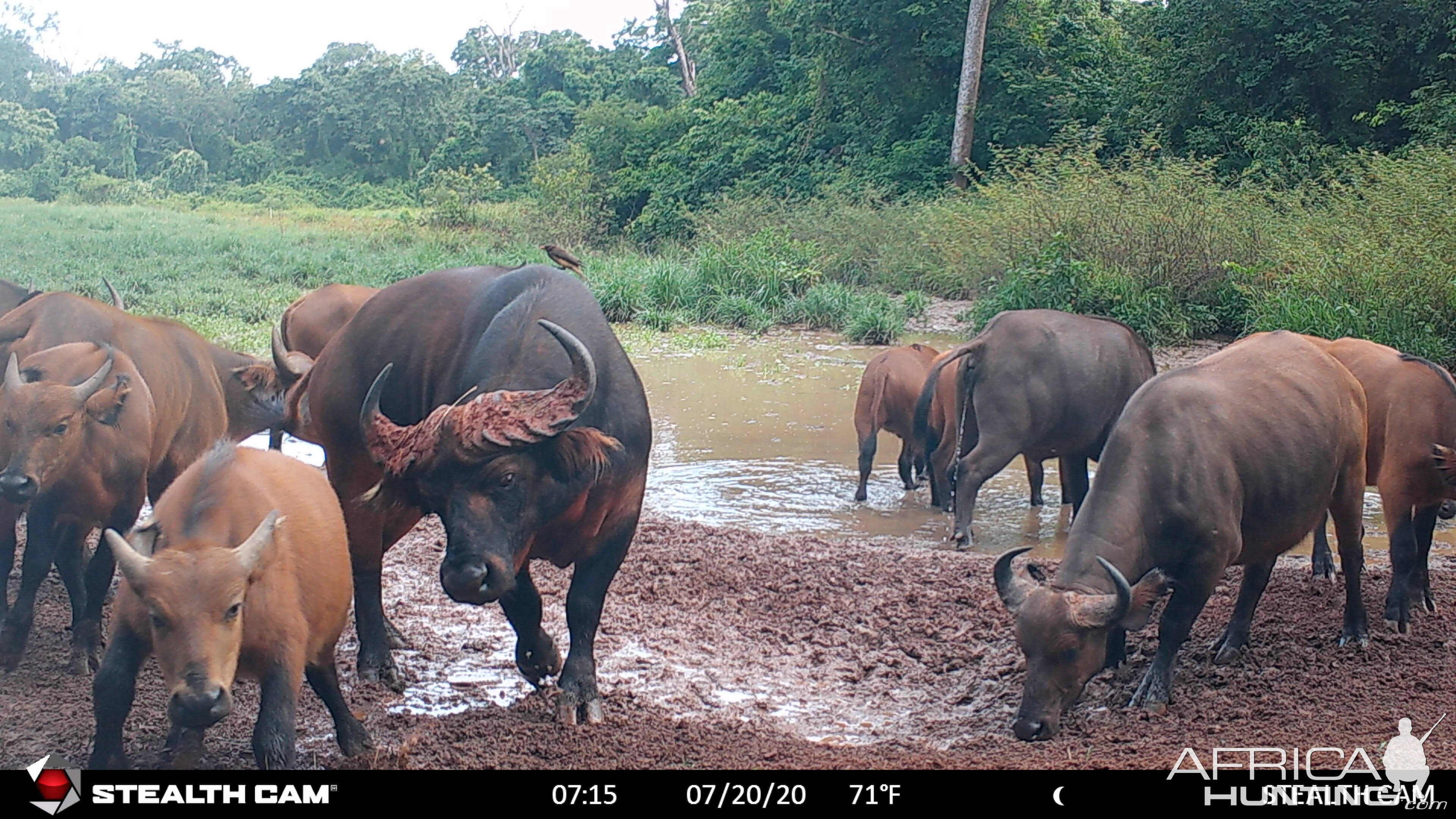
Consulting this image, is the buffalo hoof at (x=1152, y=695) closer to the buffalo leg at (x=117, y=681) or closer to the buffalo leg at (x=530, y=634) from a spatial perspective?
the buffalo leg at (x=530, y=634)

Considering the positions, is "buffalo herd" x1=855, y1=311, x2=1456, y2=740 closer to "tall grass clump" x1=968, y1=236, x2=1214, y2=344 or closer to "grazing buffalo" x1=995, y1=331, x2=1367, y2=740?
"grazing buffalo" x1=995, y1=331, x2=1367, y2=740

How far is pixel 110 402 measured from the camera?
6199 millimetres

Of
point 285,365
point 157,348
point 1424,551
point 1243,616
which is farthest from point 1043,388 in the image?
point 157,348

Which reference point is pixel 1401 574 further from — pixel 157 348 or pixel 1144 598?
pixel 157 348

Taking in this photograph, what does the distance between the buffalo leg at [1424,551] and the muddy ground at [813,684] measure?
0.69 ft

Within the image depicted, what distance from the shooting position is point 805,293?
21125 mm

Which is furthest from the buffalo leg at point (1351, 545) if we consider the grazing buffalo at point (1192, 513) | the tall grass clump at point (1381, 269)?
the tall grass clump at point (1381, 269)

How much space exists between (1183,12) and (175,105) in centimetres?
2912

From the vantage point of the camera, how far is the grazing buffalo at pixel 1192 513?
5.39 metres

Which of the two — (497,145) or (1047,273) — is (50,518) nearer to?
(1047,273)

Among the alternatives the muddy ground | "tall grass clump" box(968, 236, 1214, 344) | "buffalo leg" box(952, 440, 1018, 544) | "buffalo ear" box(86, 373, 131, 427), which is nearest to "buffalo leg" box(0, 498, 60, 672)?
the muddy ground

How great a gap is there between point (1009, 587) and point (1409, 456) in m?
2.96

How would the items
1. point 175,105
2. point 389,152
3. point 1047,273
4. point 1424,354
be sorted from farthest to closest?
point 389,152, point 175,105, point 1047,273, point 1424,354
